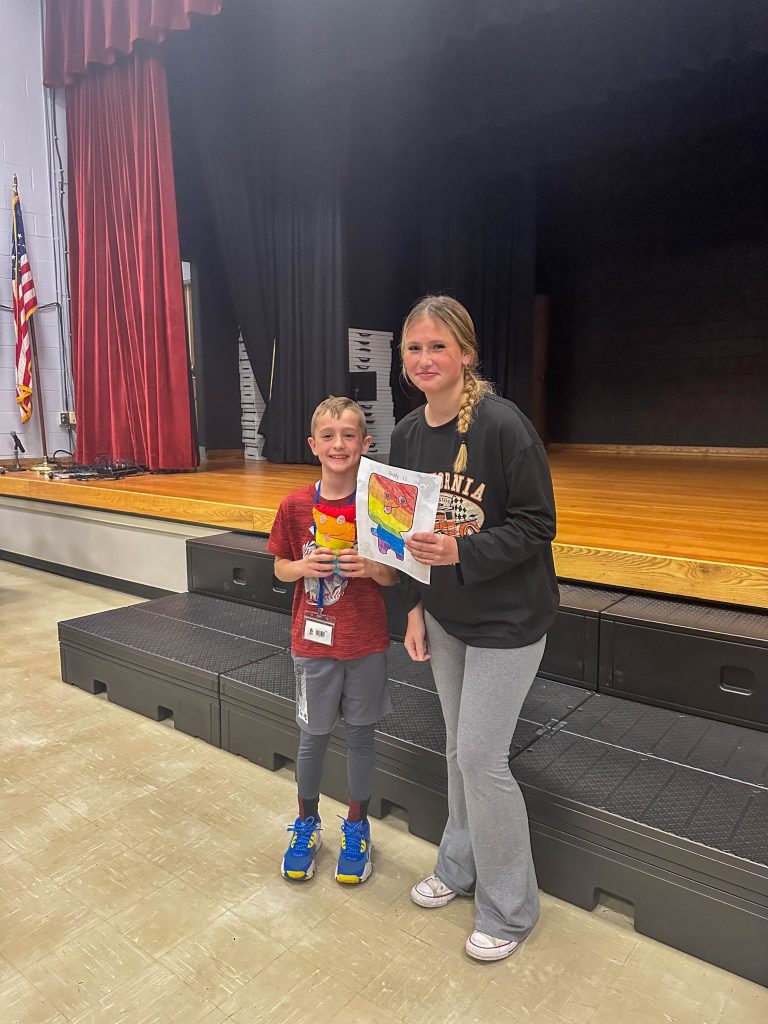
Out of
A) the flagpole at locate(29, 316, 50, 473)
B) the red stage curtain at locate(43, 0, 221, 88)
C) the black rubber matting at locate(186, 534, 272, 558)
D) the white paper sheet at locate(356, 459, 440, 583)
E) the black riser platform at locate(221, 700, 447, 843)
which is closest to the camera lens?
the white paper sheet at locate(356, 459, 440, 583)

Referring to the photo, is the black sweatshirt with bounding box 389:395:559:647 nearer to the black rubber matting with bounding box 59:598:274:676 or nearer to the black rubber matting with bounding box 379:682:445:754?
the black rubber matting with bounding box 379:682:445:754

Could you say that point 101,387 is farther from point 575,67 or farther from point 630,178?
point 630,178

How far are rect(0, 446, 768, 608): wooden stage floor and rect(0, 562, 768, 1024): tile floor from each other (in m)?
0.92

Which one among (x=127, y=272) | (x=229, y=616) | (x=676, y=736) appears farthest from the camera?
(x=127, y=272)

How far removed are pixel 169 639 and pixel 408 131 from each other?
4.48 m

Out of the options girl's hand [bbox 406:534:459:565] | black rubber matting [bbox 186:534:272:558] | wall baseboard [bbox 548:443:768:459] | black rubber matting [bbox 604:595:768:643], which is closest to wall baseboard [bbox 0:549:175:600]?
black rubber matting [bbox 186:534:272:558]

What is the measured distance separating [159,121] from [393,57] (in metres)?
1.73

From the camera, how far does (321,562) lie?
4.86 feet

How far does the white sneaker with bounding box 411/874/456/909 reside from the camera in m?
1.50

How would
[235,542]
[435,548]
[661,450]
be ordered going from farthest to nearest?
[661,450] < [235,542] < [435,548]

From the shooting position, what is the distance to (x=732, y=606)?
202cm

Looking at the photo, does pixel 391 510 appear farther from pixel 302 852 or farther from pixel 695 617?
pixel 695 617

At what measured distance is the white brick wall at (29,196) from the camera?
5.56m

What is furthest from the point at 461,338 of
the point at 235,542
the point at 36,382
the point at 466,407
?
the point at 36,382
